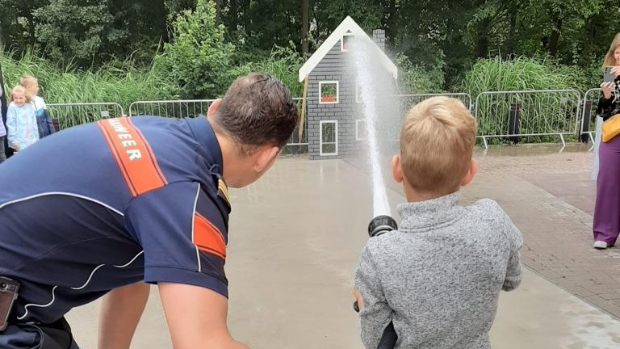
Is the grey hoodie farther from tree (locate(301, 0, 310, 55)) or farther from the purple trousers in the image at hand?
tree (locate(301, 0, 310, 55))

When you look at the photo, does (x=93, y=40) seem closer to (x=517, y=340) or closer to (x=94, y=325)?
(x=94, y=325)

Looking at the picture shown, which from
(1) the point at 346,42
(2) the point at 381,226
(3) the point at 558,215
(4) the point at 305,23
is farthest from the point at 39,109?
(4) the point at 305,23

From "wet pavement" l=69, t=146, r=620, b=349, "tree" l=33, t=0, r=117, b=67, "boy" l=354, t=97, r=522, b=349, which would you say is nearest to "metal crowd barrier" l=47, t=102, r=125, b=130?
"wet pavement" l=69, t=146, r=620, b=349

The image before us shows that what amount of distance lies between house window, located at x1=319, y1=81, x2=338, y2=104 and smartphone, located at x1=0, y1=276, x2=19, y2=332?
29.2 feet

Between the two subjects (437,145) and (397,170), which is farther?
(397,170)

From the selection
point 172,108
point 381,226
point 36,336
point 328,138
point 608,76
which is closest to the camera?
point 36,336

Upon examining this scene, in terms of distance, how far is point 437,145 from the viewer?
67.8 inches

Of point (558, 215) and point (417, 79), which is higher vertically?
point (417, 79)

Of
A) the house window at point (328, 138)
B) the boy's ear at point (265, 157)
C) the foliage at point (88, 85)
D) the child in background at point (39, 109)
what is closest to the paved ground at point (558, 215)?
the house window at point (328, 138)

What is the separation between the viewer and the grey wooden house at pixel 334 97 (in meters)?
10.3

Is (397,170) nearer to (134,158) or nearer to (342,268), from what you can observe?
(134,158)

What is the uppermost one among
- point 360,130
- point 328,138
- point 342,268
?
point 360,130

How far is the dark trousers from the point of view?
1688 mm

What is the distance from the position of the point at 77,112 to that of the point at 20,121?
12.5 ft
